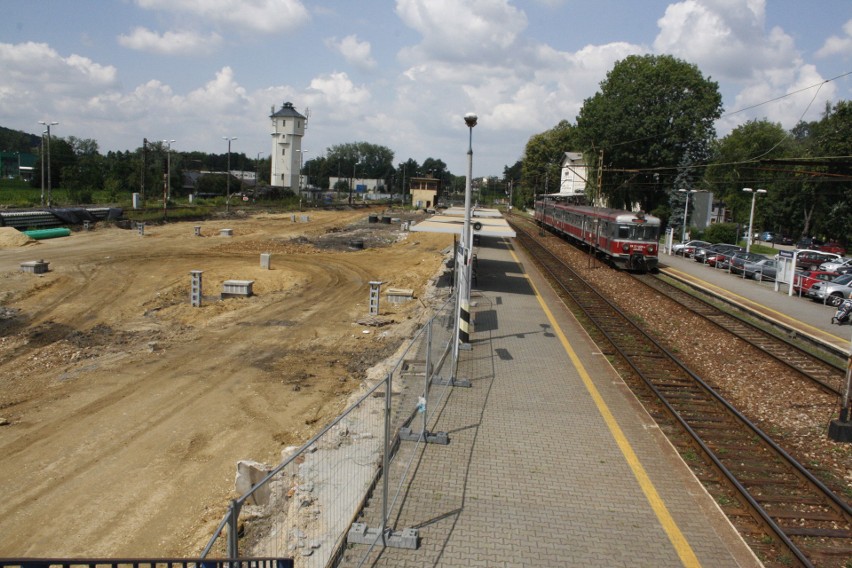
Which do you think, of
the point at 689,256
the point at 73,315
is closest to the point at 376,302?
the point at 73,315

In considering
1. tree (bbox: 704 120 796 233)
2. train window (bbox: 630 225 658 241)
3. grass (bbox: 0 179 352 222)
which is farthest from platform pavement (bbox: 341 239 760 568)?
tree (bbox: 704 120 796 233)

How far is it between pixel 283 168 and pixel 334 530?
9685 cm

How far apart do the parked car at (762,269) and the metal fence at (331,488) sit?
26010 millimetres

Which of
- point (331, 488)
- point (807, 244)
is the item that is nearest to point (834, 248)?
point (807, 244)

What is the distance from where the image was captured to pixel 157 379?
1507 cm

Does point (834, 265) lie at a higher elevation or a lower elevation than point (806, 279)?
higher

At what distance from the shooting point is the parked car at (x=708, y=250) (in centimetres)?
3855

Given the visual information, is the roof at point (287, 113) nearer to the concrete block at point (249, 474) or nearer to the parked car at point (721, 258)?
the parked car at point (721, 258)

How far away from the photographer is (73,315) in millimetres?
22094

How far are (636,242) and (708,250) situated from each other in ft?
31.5

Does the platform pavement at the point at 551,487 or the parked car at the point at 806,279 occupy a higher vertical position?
the parked car at the point at 806,279

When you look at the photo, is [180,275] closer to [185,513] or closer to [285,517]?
[185,513]

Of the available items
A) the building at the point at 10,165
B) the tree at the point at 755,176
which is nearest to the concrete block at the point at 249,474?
the tree at the point at 755,176

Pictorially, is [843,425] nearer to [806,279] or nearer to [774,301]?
[774,301]
